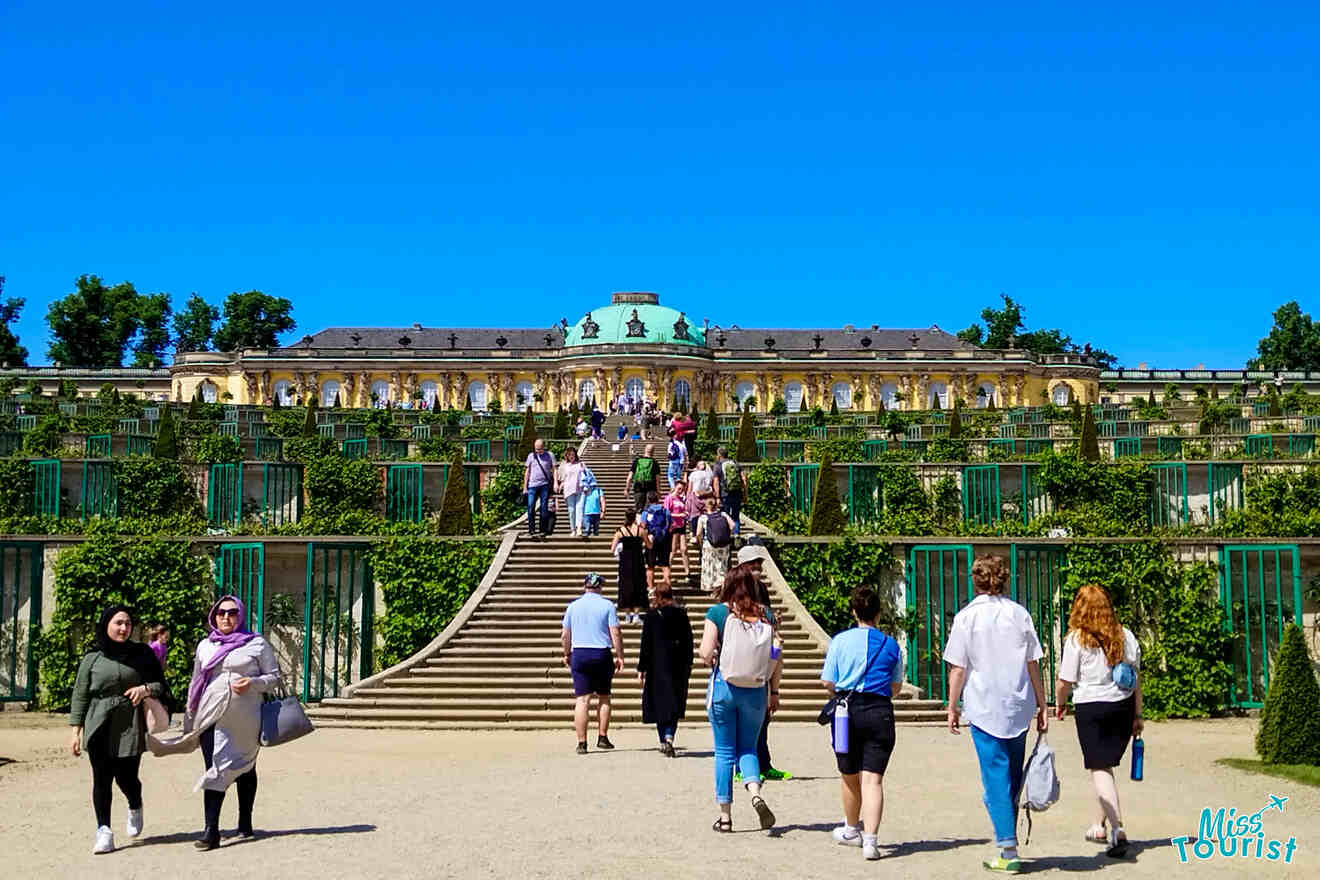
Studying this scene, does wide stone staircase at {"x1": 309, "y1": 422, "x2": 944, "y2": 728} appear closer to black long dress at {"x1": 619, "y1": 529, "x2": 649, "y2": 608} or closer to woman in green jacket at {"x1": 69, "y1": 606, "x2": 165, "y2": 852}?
black long dress at {"x1": 619, "y1": 529, "x2": 649, "y2": 608}

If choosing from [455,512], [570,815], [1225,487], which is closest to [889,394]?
[1225,487]

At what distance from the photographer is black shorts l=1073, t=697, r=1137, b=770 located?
7.17 meters

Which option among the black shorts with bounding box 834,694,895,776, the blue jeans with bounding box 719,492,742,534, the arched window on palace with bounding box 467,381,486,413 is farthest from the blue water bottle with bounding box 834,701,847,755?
the arched window on palace with bounding box 467,381,486,413

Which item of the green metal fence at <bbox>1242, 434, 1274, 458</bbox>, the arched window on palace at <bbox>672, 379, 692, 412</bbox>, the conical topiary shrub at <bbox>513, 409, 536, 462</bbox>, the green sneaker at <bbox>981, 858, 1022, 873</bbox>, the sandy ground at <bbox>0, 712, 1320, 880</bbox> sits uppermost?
the arched window on palace at <bbox>672, 379, 692, 412</bbox>

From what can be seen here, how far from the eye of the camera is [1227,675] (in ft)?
50.0

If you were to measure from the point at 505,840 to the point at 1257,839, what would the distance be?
13.9 ft

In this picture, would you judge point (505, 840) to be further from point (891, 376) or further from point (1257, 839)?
point (891, 376)

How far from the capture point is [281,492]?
24.2m

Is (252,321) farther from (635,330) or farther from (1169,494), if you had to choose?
(1169,494)

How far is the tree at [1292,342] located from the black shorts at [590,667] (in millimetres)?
85909

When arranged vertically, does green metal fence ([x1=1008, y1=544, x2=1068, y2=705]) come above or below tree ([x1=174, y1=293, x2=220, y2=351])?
below

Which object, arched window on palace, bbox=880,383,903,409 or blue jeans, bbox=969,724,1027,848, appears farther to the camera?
arched window on palace, bbox=880,383,903,409

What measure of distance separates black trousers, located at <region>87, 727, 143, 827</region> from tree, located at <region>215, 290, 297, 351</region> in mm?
80731

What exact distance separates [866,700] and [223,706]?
3.44m
